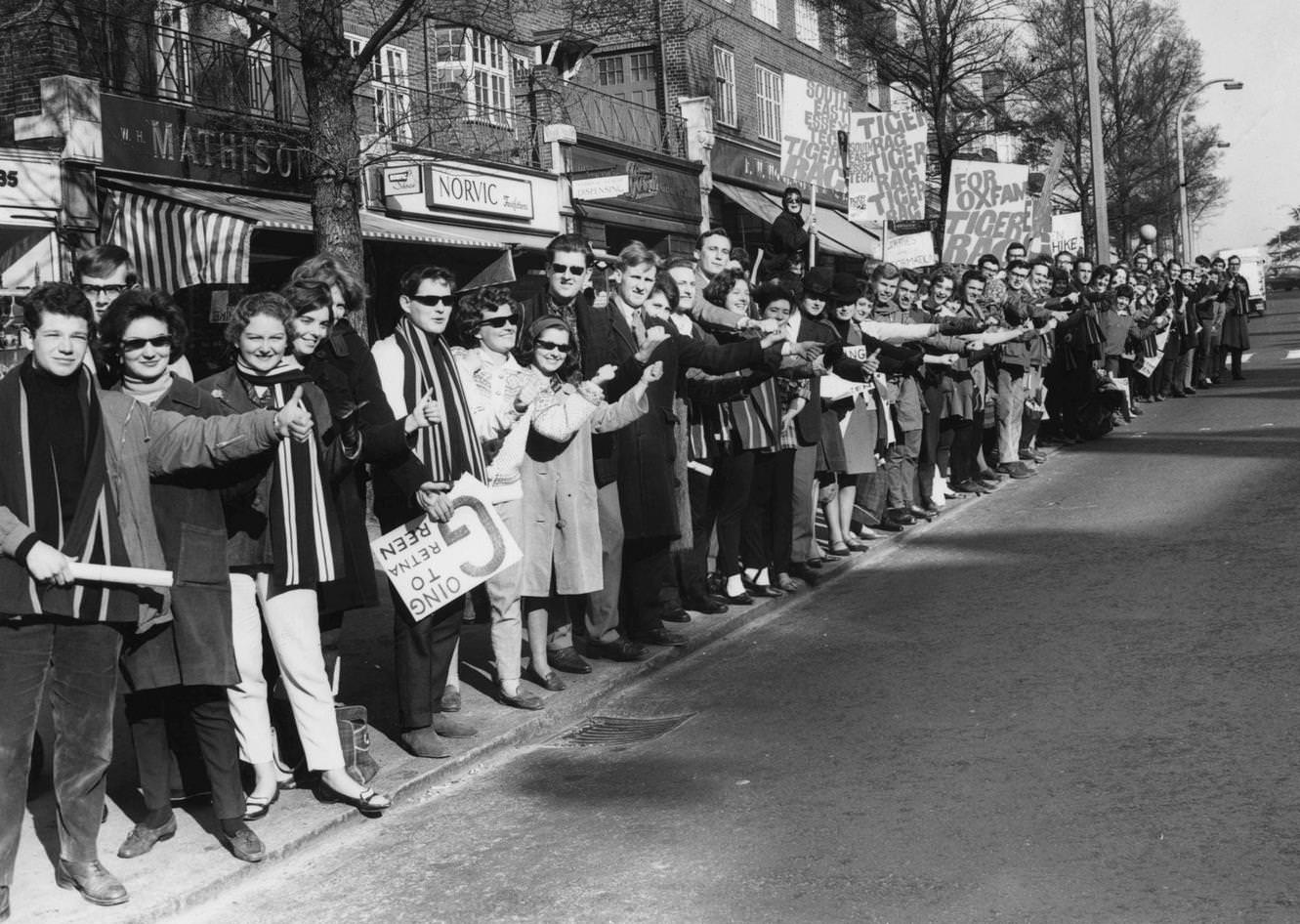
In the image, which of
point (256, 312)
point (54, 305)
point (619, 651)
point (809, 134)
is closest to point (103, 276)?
point (256, 312)

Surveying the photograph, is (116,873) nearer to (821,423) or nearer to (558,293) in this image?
(558,293)

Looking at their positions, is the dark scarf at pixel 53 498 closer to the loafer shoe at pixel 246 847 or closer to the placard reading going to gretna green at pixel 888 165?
the loafer shoe at pixel 246 847

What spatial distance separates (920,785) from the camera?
5.66 metres

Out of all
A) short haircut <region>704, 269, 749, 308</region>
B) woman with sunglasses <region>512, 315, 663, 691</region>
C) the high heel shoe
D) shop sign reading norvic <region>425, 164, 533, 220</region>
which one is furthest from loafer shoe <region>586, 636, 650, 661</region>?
shop sign reading norvic <region>425, 164, 533, 220</region>

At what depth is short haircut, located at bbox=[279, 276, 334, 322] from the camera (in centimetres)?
595

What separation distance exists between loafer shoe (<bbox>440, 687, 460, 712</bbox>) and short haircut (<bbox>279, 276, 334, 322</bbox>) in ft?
6.82

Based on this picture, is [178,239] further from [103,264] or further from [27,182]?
[103,264]

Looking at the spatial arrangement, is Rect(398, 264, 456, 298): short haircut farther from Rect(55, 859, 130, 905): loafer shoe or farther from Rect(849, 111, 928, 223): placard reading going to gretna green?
Rect(849, 111, 928, 223): placard reading going to gretna green

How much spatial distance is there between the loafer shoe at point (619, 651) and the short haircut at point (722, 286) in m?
2.26

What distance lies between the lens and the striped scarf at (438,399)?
6609 millimetres

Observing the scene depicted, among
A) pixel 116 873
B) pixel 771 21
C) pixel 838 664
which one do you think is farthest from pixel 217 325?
pixel 771 21

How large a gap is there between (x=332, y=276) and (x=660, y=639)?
320 centimetres

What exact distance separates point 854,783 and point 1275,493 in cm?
810

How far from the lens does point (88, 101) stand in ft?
49.2
